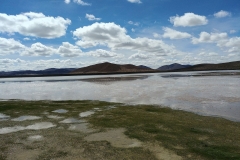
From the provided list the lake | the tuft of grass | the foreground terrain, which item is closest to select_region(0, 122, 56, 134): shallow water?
the foreground terrain

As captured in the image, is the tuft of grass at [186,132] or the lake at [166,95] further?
the lake at [166,95]

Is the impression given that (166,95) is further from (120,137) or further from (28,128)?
(28,128)

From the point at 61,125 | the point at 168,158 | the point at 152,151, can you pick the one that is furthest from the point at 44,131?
the point at 168,158

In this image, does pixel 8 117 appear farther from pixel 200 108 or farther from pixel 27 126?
pixel 200 108

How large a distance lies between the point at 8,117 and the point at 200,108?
19.4m

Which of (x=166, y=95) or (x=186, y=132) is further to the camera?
(x=166, y=95)

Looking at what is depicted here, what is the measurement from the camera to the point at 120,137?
12.6 m

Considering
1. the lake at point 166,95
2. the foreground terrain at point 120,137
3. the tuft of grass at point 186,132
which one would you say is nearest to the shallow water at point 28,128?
the foreground terrain at point 120,137

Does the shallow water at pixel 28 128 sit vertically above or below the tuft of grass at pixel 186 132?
above

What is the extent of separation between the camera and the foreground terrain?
10.1 meters

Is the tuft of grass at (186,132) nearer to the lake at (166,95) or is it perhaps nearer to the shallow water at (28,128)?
the shallow water at (28,128)

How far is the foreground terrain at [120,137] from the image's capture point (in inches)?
397

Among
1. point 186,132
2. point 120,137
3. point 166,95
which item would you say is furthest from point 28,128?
point 166,95

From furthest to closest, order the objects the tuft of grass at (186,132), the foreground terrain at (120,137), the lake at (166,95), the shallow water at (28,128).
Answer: the lake at (166,95), the shallow water at (28,128), the tuft of grass at (186,132), the foreground terrain at (120,137)
